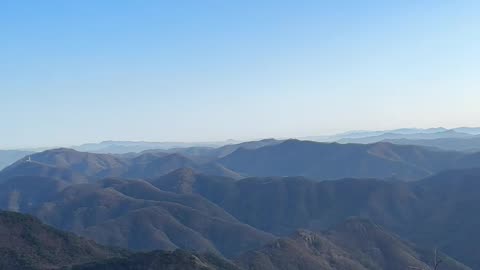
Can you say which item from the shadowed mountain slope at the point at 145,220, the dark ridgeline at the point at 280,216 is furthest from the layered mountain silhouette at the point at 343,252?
the shadowed mountain slope at the point at 145,220

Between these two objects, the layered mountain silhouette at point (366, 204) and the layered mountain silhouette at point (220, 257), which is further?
the layered mountain silhouette at point (366, 204)

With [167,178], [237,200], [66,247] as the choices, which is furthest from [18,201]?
[66,247]

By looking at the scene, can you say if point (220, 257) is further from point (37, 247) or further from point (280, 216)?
point (280, 216)

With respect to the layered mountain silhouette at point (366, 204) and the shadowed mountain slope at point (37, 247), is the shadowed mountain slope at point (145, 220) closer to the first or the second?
the layered mountain silhouette at point (366, 204)

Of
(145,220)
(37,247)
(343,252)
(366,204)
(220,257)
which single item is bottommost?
(343,252)

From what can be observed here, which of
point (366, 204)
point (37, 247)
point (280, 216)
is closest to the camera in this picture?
point (37, 247)

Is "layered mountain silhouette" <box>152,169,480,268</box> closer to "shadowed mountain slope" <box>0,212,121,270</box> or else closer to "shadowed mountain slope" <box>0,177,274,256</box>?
"shadowed mountain slope" <box>0,177,274,256</box>

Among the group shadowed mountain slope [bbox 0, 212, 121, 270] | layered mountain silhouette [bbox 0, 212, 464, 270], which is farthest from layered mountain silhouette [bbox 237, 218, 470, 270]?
shadowed mountain slope [bbox 0, 212, 121, 270]

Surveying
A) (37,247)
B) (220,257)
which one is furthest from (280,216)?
(37,247)

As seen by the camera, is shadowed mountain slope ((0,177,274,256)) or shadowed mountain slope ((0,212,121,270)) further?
shadowed mountain slope ((0,177,274,256))

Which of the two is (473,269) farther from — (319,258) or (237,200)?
(237,200)

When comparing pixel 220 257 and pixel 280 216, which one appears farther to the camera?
pixel 280 216
